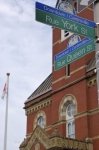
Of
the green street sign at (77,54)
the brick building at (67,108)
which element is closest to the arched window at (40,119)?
the brick building at (67,108)

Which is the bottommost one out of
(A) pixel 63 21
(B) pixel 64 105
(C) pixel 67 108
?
(A) pixel 63 21

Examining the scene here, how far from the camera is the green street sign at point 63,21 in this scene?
12.4 metres

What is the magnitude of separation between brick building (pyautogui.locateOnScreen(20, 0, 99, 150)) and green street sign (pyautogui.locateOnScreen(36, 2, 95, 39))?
11.6 meters

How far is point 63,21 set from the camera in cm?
1289

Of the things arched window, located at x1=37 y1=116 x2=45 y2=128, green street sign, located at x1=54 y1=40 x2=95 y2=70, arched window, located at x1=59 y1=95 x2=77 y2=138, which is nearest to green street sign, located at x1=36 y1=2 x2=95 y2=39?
green street sign, located at x1=54 y1=40 x2=95 y2=70

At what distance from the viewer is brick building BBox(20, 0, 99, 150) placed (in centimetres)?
2631

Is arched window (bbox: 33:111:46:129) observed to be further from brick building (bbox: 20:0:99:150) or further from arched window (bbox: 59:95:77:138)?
arched window (bbox: 59:95:77:138)

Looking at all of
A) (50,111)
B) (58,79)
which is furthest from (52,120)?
(58,79)

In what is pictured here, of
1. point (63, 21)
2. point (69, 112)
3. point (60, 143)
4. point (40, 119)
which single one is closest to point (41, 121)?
point (40, 119)

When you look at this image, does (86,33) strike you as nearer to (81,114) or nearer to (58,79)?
(81,114)

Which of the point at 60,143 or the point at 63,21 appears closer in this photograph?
the point at 63,21

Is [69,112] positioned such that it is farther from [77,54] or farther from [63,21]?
[63,21]

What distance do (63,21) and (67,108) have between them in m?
17.7

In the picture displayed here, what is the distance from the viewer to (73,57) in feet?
44.9
